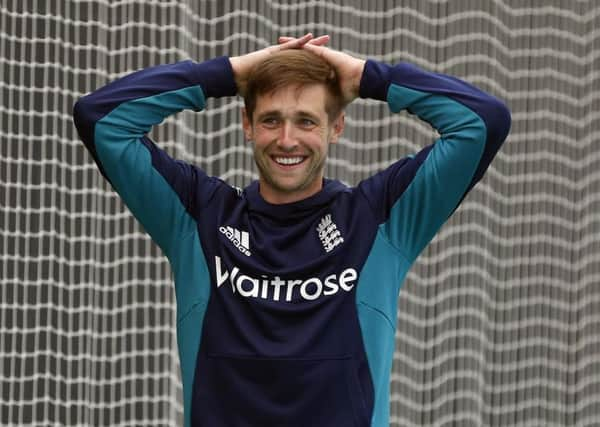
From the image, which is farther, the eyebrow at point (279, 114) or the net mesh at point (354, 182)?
the net mesh at point (354, 182)

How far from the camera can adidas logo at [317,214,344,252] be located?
1615 mm

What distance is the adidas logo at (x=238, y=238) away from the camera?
163 cm

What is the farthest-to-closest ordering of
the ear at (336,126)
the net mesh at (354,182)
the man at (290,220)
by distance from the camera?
the net mesh at (354,182)
the ear at (336,126)
the man at (290,220)

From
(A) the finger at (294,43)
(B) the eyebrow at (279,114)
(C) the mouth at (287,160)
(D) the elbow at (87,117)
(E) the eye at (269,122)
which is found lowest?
(C) the mouth at (287,160)

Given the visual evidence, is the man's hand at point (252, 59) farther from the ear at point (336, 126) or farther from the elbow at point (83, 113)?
the elbow at point (83, 113)

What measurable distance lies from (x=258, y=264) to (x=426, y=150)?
1.03ft

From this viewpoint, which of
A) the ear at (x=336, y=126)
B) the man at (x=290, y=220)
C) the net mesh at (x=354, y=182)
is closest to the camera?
the man at (x=290, y=220)

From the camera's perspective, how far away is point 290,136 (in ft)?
5.21

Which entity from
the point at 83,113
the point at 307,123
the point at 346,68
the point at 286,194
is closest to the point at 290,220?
the point at 286,194

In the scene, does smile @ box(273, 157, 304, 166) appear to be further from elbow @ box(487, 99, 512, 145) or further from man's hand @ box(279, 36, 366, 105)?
elbow @ box(487, 99, 512, 145)

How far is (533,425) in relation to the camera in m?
3.10

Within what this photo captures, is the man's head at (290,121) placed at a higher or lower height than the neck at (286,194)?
higher

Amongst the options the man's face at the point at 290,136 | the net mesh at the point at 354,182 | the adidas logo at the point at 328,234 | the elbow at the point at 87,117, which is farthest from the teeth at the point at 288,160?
the net mesh at the point at 354,182

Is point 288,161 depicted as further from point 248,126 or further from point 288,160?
point 248,126
